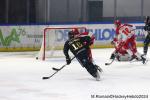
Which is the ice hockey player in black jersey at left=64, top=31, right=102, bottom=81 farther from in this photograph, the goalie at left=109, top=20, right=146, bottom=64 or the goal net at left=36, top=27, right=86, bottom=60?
the goal net at left=36, top=27, right=86, bottom=60

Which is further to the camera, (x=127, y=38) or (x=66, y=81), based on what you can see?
(x=127, y=38)

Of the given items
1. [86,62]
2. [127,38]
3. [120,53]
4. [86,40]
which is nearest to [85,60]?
[86,62]

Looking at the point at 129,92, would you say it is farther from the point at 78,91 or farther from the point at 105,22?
the point at 105,22

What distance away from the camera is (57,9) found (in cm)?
2264

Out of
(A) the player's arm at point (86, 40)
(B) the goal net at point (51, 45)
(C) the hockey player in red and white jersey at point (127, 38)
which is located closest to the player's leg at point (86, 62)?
(A) the player's arm at point (86, 40)

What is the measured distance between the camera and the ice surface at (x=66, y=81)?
9484 millimetres

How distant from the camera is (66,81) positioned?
448 inches

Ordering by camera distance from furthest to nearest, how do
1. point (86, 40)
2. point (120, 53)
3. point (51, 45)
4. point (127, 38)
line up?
point (51, 45) → point (120, 53) → point (127, 38) → point (86, 40)

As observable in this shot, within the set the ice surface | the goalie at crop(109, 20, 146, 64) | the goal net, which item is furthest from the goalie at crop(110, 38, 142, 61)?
the goal net

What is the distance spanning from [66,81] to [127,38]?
4161 millimetres

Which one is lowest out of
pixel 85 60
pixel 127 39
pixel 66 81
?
pixel 66 81

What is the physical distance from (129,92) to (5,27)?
38.1 feet

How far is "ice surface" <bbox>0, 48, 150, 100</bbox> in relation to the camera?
373 inches

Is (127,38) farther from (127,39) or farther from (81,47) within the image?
(81,47)
